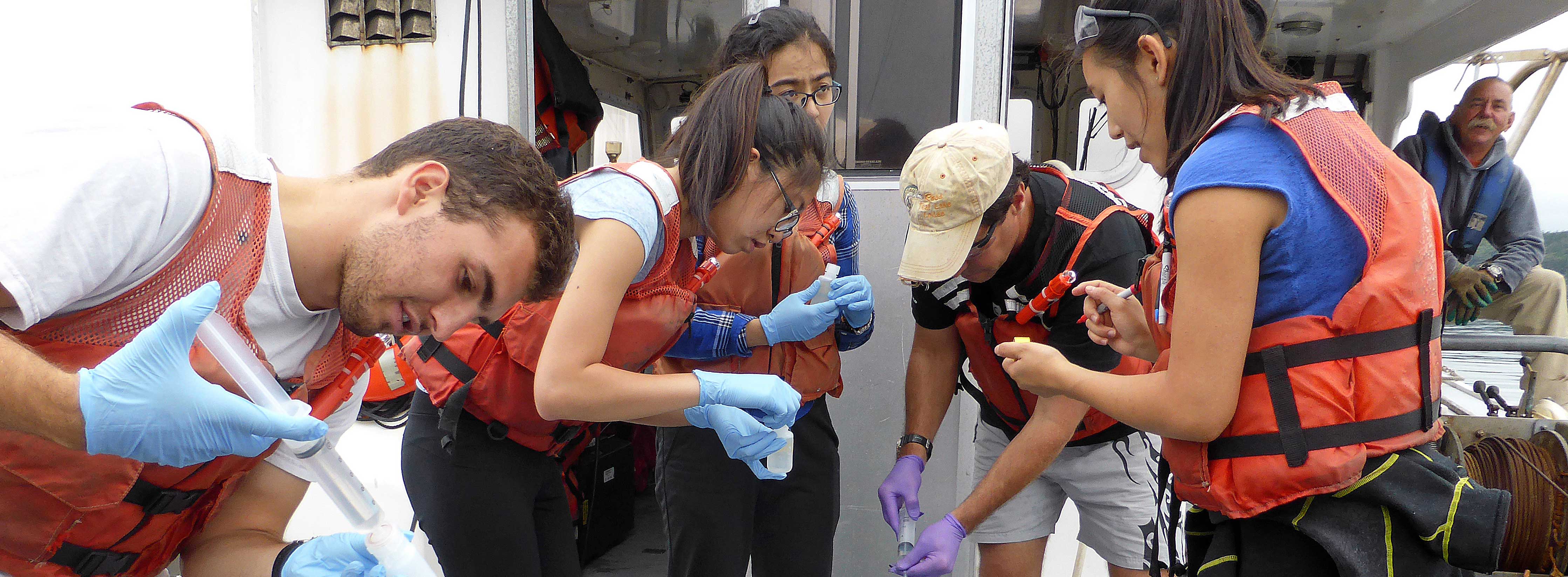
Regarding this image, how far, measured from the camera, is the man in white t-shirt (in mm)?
849

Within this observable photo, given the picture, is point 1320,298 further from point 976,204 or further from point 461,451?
point 461,451

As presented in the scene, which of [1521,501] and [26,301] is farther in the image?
[1521,501]

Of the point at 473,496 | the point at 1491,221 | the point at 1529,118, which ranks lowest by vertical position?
the point at 473,496

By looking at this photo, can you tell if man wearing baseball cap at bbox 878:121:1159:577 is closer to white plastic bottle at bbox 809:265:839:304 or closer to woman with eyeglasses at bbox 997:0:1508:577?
white plastic bottle at bbox 809:265:839:304

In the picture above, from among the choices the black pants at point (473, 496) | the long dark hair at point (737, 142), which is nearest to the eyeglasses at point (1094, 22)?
the long dark hair at point (737, 142)

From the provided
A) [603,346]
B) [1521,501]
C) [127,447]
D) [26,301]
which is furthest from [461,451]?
[1521,501]

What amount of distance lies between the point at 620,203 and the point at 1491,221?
169 inches

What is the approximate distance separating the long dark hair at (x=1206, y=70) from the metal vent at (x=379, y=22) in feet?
8.16

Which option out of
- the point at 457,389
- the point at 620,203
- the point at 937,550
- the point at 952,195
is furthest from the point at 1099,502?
the point at 457,389

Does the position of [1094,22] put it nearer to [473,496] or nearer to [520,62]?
[473,496]

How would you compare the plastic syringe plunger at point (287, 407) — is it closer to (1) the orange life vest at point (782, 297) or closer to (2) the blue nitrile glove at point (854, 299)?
(1) the orange life vest at point (782, 297)

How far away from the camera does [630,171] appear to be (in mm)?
1562

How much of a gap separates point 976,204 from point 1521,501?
1.67 m

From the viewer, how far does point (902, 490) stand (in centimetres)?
211
